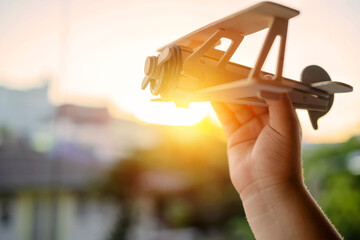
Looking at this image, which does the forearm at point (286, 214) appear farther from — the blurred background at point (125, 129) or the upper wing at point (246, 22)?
the upper wing at point (246, 22)

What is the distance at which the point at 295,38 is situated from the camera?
1.25 metres

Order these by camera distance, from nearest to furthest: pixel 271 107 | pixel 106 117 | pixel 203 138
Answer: pixel 271 107
pixel 106 117
pixel 203 138

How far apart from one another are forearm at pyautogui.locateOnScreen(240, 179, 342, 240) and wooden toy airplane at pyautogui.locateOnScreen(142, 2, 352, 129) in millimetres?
174

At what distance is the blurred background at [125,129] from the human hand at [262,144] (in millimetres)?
99

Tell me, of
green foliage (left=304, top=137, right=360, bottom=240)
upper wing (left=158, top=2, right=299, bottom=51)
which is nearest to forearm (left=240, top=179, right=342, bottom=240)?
upper wing (left=158, top=2, right=299, bottom=51)

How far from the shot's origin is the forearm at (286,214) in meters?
0.58

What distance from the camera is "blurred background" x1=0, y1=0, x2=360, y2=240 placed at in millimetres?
1283

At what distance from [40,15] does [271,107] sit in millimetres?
2272

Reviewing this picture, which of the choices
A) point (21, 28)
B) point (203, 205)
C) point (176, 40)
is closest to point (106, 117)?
point (21, 28)

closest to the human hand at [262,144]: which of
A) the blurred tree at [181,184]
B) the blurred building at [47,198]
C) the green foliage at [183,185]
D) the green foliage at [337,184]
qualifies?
the green foliage at [337,184]

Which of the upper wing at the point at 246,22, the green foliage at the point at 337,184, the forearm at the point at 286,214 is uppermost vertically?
the upper wing at the point at 246,22

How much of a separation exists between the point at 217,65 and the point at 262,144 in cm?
20

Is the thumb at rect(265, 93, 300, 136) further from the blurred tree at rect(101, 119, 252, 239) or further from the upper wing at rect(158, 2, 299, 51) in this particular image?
the blurred tree at rect(101, 119, 252, 239)

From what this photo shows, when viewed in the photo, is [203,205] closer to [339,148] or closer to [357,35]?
[339,148]
